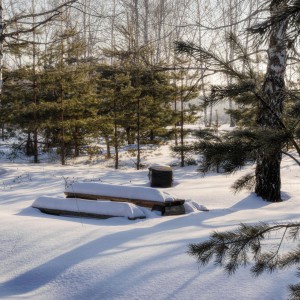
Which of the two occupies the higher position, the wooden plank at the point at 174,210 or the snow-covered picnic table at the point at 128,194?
the snow-covered picnic table at the point at 128,194

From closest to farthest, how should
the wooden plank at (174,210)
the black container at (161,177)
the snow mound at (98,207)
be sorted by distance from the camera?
the snow mound at (98,207) < the wooden plank at (174,210) < the black container at (161,177)

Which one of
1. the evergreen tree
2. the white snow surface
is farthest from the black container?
the evergreen tree

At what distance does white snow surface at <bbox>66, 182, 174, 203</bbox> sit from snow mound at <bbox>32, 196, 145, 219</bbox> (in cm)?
42

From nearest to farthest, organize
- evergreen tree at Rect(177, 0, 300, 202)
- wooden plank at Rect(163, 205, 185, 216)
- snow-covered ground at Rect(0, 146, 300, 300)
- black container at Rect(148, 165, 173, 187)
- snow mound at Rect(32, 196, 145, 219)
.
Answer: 1. evergreen tree at Rect(177, 0, 300, 202)
2. snow-covered ground at Rect(0, 146, 300, 300)
3. snow mound at Rect(32, 196, 145, 219)
4. wooden plank at Rect(163, 205, 185, 216)
5. black container at Rect(148, 165, 173, 187)

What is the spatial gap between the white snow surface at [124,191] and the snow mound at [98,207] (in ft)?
1.37

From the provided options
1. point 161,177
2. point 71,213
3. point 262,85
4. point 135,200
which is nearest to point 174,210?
point 135,200

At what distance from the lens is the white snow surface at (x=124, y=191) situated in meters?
6.73

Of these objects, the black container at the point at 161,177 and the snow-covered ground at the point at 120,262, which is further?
the black container at the point at 161,177

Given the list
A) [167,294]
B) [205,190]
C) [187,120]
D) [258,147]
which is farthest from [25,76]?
[258,147]

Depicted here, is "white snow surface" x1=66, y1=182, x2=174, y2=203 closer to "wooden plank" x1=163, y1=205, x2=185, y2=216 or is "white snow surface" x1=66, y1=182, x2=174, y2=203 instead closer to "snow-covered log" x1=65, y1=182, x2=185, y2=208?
"snow-covered log" x1=65, y1=182, x2=185, y2=208

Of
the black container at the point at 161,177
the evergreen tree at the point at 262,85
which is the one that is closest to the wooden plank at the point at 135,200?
the black container at the point at 161,177

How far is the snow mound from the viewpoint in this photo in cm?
622

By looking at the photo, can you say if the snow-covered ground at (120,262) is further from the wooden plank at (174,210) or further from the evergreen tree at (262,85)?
the evergreen tree at (262,85)

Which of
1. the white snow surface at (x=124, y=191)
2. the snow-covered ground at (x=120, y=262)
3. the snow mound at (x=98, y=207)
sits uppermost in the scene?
the white snow surface at (x=124, y=191)
